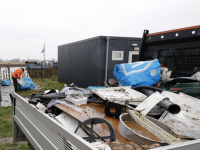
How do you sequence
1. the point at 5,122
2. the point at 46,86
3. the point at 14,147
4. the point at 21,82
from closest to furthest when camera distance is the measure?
the point at 14,147 → the point at 5,122 → the point at 21,82 → the point at 46,86

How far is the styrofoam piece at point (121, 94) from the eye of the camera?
2201mm

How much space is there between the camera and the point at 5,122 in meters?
4.54

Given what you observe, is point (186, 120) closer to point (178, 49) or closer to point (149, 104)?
point (149, 104)

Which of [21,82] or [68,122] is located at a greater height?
[68,122]

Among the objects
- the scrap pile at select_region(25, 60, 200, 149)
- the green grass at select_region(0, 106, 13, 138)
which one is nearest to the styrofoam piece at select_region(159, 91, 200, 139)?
the scrap pile at select_region(25, 60, 200, 149)

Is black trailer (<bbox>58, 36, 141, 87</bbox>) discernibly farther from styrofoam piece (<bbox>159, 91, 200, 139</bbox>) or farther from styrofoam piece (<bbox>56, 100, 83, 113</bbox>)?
styrofoam piece (<bbox>159, 91, 200, 139</bbox>)

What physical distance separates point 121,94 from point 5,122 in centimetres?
381

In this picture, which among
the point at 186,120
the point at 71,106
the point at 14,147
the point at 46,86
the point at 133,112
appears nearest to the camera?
the point at 186,120

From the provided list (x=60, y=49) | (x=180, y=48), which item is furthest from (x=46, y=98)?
(x=60, y=49)

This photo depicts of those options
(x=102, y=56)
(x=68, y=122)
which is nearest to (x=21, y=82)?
(x=102, y=56)

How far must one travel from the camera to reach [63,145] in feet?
4.13

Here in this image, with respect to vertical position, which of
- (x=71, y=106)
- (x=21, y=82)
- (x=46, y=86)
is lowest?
(x=46, y=86)

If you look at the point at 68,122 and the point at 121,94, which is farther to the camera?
the point at 121,94

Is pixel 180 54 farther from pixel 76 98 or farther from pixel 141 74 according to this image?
pixel 76 98
